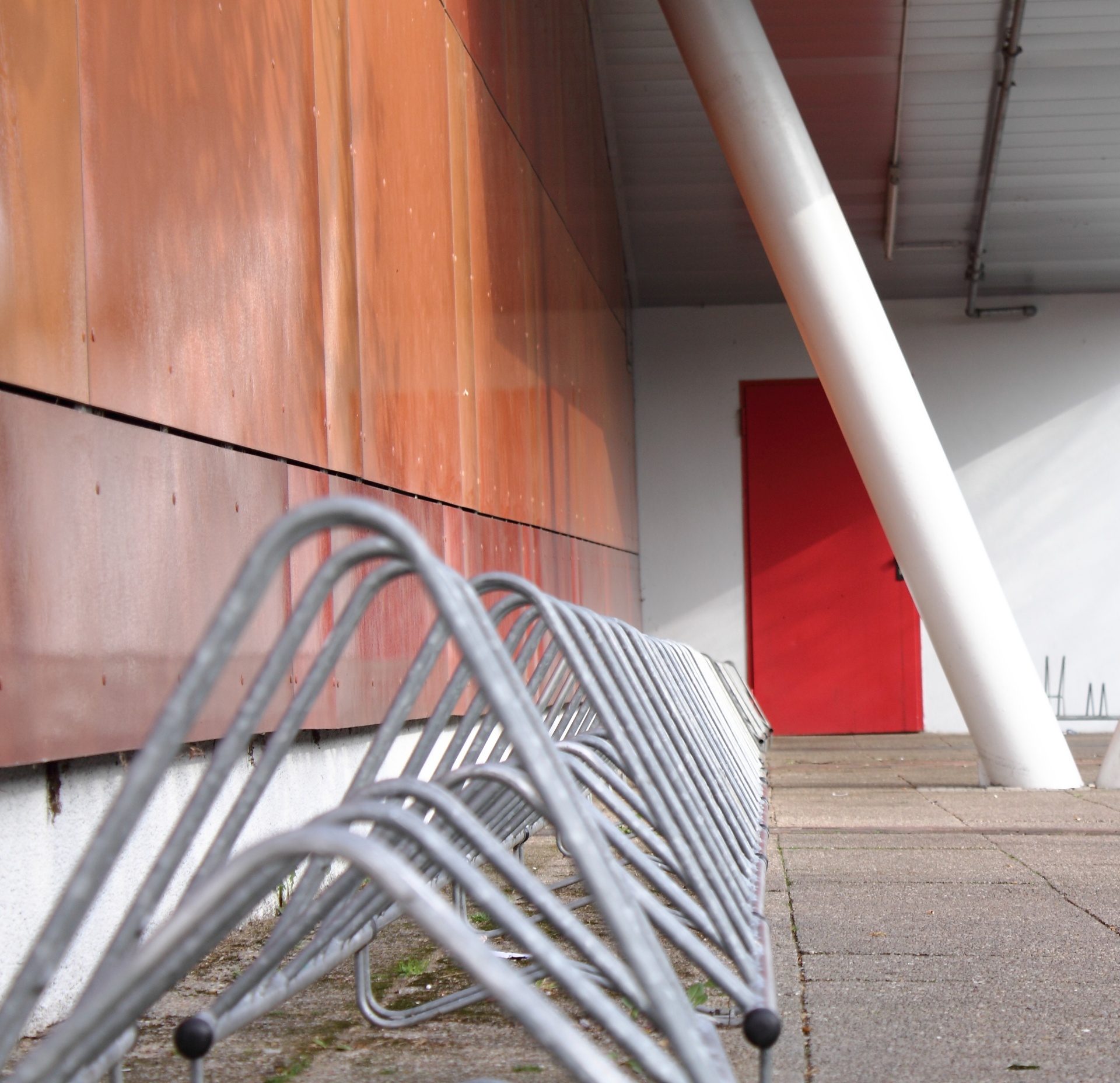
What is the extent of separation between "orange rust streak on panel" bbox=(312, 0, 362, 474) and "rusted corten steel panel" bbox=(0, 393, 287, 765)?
655 mm

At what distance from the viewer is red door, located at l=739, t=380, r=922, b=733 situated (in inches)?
493

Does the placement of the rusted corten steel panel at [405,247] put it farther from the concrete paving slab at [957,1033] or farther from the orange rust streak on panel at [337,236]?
the concrete paving slab at [957,1033]

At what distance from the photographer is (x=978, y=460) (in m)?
12.7

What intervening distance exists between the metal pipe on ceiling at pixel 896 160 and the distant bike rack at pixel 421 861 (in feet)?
27.2

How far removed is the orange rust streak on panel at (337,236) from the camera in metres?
3.70

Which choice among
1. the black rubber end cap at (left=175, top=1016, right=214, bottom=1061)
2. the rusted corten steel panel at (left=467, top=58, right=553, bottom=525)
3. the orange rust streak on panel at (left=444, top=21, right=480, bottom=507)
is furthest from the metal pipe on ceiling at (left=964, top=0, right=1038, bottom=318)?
the black rubber end cap at (left=175, top=1016, right=214, bottom=1061)

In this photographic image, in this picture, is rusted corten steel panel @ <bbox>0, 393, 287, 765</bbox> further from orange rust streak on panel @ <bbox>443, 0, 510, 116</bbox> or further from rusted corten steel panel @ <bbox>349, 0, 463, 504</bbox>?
orange rust streak on panel @ <bbox>443, 0, 510, 116</bbox>

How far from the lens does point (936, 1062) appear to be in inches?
91.9

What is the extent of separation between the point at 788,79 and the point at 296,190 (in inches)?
281

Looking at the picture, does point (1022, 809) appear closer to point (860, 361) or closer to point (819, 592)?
point (860, 361)

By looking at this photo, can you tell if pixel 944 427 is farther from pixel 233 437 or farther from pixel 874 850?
pixel 233 437

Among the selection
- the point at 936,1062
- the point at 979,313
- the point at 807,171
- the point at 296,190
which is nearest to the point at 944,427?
the point at 979,313

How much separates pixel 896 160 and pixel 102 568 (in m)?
9.52

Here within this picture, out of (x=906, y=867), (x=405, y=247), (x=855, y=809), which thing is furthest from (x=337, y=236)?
(x=855, y=809)
